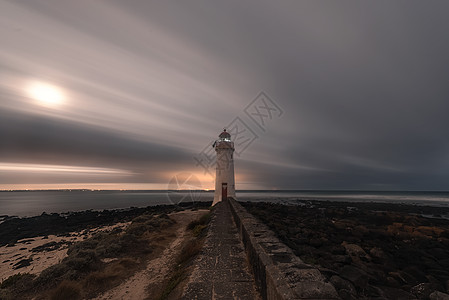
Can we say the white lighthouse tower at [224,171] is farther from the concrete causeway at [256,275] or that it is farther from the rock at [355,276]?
the rock at [355,276]

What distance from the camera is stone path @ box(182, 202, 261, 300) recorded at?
344 centimetres

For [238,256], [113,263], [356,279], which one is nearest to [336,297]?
[238,256]

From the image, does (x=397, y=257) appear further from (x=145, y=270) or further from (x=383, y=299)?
(x=145, y=270)

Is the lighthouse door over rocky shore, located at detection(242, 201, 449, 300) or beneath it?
over

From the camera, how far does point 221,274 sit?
163 inches

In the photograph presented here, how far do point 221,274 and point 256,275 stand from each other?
76cm

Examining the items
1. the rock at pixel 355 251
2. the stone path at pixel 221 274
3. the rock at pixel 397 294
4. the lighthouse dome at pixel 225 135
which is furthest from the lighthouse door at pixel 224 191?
the rock at pixel 397 294

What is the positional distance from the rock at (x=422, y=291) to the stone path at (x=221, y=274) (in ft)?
13.7

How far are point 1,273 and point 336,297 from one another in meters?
11.7

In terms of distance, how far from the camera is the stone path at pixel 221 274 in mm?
3436

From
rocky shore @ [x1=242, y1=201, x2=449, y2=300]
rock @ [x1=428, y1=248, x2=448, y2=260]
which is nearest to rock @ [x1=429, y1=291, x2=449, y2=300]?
rocky shore @ [x1=242, y1=201, x2=449, y2=300]

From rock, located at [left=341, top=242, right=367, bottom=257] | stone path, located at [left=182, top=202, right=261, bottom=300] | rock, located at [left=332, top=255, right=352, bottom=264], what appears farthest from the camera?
rock, located at [left=341, top=242, right=367, bottom=257]

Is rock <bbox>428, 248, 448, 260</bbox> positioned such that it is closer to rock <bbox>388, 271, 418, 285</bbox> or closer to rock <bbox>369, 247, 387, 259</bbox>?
rock <bbox>369, 247, 387, 259</bbox>

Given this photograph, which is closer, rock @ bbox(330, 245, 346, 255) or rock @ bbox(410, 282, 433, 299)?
rock @ bbox(410, 282, 433, 299)
